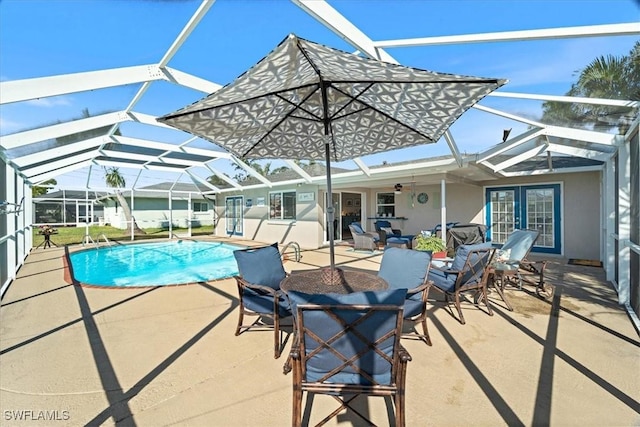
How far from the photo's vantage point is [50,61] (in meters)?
3.93

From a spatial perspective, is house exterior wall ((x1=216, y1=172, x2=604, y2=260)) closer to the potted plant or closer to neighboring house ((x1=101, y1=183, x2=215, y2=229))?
the potted plant

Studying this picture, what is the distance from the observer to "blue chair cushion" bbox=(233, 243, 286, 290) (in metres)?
3.68

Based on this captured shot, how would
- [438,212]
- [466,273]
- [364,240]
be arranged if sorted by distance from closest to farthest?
[466,273] → [364,240] → [438,212]

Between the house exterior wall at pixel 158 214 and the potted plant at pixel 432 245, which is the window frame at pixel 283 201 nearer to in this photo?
the potted plant at pixel 432 245

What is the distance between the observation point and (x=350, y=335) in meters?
1.84

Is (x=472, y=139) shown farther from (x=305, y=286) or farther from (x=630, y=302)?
(x=305, y=286)

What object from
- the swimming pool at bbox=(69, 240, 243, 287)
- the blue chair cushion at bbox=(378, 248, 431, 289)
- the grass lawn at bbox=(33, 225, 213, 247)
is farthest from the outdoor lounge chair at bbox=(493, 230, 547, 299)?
the grass lawn at bbox=(33, 225, 213, 247)

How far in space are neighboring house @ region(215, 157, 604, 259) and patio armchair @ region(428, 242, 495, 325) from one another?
3800 millimetres

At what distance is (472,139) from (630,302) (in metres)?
5.88

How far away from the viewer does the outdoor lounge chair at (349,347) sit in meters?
1.80

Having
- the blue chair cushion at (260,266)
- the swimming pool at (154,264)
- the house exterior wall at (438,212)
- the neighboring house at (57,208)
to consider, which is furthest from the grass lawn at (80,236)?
the blue chair cushion at (260,266)

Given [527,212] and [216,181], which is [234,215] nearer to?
[216,181]

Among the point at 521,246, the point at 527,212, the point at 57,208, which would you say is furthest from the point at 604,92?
the point at 57,208

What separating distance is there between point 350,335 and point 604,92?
4.45 metres
